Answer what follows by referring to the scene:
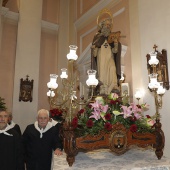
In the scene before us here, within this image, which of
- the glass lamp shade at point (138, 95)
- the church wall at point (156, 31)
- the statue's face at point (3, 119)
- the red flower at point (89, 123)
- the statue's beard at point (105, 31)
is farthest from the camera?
the statue's beard at point (105, 31)

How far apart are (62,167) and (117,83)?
2.83m

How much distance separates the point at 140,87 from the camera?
509cm

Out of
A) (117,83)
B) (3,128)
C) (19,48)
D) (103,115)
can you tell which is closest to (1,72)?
(19,48)

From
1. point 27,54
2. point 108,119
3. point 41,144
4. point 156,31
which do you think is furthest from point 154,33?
point 27,54

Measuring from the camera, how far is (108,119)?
2.50 meters

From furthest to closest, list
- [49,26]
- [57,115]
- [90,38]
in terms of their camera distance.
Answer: [49,26]
[90,38]
[57,115]

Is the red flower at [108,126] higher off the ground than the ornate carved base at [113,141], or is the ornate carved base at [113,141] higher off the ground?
the red flower at [108,126]

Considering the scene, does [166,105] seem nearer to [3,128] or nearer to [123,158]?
[123,158]

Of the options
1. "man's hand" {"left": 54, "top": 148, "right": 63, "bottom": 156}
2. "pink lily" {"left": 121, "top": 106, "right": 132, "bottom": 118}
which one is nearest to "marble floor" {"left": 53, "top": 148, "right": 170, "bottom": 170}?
"man's hand" {"left": 54, "top": 148, "right": 63, "bottom": 156}

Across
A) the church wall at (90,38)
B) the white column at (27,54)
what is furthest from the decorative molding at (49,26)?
the white column at (27,54)

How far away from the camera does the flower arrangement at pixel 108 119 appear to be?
2408mm

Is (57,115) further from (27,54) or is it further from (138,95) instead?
(27,54)

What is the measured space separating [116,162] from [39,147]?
0.97 metres

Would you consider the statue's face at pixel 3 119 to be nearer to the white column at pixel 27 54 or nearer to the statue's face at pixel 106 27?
the statue's face at pixel 106 27
